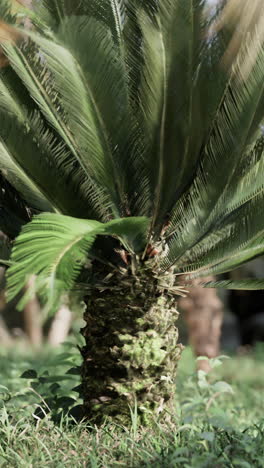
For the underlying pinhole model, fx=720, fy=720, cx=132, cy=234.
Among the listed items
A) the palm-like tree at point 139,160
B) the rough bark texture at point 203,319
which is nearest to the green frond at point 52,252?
the palm-like tree at point 139,160

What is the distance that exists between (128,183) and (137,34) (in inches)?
39.1

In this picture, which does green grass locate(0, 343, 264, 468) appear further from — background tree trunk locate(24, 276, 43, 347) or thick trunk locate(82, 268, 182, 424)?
background tree trunk locate(24, 276, 43, 347)

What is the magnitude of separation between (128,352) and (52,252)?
142 cm

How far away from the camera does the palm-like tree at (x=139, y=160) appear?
4461mm

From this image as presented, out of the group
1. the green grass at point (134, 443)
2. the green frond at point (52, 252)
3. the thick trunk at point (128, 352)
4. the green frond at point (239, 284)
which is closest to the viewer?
the green frond at point (52, 252)

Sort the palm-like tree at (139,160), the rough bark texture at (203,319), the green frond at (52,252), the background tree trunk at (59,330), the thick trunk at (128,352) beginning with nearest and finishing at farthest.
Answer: the green frond at (52,252) → the palm-like tree at (139,160) → the thick trunk at (128,352) → the rough bark texture at (203,319) → the background tree trunk at (59,330)

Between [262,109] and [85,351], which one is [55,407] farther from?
[262,109]

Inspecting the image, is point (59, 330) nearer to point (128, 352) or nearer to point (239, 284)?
point (239, 284)

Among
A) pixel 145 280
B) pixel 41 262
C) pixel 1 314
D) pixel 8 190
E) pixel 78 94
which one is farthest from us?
pixel 1 314

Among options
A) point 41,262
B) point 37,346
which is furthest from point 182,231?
point 37,346

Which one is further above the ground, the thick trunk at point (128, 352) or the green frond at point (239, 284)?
the green frond at point (239, 284)

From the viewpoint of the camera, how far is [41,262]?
342 centimetres

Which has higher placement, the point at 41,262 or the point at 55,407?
the point at 41,262

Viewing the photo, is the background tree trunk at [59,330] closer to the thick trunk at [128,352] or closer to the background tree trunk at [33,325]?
the background tree trunk at [33,325]
